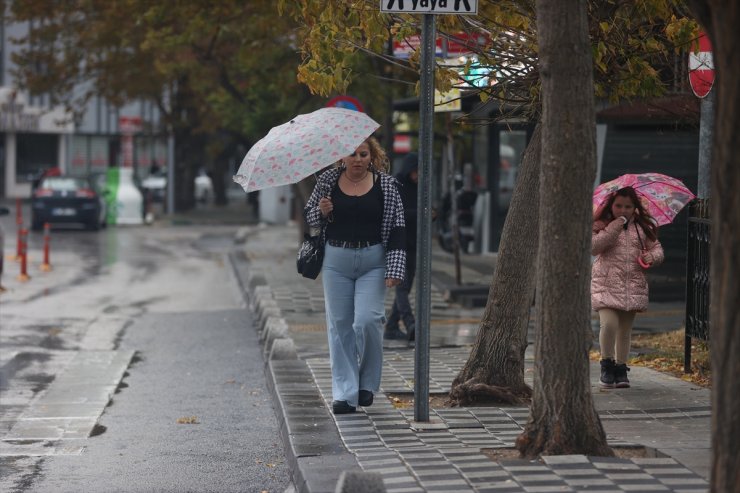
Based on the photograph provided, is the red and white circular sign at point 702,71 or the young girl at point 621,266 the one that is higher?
the red and white circular sign at point 702,71

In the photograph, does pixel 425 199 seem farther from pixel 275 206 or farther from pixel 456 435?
pixel 275 206

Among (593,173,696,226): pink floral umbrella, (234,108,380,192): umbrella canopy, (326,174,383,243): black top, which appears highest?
(234,108,380,192): umbrella canopy

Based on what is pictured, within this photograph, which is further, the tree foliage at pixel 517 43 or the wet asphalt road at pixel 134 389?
the tree foliage at pixel 517 43

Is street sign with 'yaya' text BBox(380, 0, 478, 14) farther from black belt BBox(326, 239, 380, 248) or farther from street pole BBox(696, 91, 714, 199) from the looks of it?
street pole BBox(696, 91, 714, 199)

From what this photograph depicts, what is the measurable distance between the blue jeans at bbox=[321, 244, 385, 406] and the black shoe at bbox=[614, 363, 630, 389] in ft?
6.18

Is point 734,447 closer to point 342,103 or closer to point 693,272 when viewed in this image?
point 693,272

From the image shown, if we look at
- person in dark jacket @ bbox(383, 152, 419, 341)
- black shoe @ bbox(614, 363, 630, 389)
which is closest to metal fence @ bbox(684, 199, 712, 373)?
black shoe @ bbox(614, 363, 630, 389)

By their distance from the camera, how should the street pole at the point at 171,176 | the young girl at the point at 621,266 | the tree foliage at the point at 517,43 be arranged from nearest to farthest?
the tree foliage at the point at 517,43, the young girl at the point at 621,266, the street pole at the point at 171,176

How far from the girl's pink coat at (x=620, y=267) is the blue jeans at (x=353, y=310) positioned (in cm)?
188

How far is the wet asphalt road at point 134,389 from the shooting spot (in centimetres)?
770

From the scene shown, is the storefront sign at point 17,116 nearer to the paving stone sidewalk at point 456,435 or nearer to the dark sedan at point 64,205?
the dark sedan at point 64,205

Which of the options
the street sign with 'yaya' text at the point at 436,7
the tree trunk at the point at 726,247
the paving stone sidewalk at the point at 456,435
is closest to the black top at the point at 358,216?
the paving stone sidewalk at the point at 456,435

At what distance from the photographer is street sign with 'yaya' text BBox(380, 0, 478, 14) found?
778 centimetres

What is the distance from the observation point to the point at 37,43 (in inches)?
1385
